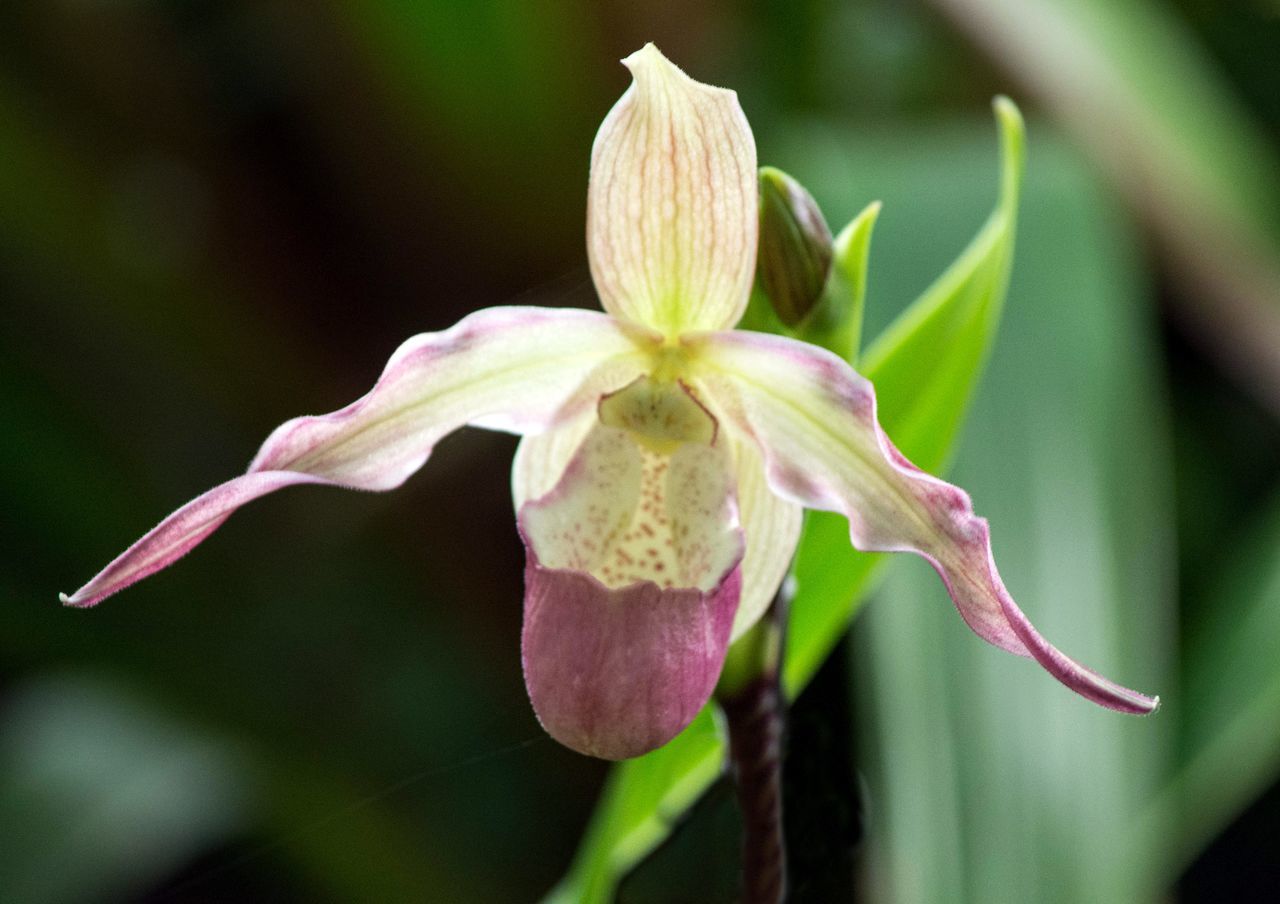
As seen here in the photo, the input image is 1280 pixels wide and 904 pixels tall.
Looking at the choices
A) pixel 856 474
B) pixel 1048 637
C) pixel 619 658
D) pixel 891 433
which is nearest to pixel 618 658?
pixel 619 658

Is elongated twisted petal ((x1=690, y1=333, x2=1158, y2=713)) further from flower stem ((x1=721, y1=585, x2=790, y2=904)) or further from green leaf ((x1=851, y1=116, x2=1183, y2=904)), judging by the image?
green leaf ((x1=851, y1=116, x2=1183, y2=904))

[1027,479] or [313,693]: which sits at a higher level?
[1027,479]

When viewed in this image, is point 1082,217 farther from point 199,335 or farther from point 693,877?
point 199,335

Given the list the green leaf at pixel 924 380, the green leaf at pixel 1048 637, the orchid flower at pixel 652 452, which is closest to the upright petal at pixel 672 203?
the orchid flower at pixel 652 452

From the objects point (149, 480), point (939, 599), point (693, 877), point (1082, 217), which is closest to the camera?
point (693, 877)

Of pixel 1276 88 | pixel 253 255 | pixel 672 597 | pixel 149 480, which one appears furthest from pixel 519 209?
pixel 672 597

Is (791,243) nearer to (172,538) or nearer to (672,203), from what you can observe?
(672,203)
